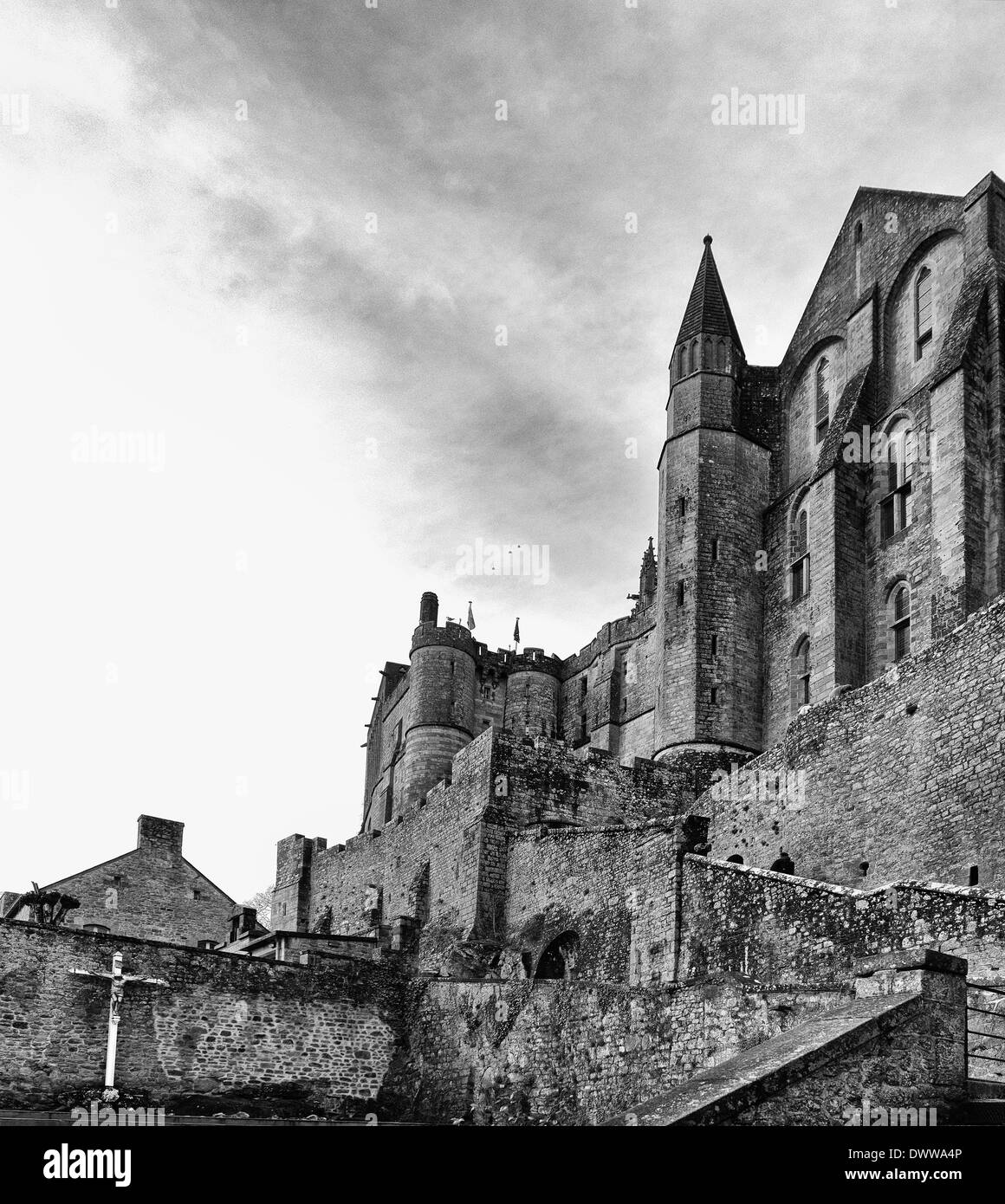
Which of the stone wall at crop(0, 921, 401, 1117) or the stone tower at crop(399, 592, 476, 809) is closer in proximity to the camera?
the stone wall at crop(0, 921, 401, 1117)

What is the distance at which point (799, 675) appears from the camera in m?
34.0

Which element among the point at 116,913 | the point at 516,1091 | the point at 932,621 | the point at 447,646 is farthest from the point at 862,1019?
the point at 447,646

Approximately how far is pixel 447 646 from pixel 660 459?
17338mm

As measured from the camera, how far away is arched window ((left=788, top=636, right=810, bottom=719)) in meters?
33.8

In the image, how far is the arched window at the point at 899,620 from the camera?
3142 centimetres

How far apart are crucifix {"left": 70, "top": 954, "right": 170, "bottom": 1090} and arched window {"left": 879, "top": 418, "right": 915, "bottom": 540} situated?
65.5ft

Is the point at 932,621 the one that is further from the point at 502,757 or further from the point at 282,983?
the point at 282,983

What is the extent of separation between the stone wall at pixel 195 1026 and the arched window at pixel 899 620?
1482 cm

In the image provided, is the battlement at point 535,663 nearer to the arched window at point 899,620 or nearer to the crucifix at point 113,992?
the arched window at point 899,620

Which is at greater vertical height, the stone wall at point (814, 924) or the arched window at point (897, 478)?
the arched window at point (897, 478)

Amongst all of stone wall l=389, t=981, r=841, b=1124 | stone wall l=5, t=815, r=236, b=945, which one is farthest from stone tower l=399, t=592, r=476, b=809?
stone wall l=389, t=981, r=841, b=1124

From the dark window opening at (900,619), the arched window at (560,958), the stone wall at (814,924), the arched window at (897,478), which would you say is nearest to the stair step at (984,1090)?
the stone wall at (814,924)

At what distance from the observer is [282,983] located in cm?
2205

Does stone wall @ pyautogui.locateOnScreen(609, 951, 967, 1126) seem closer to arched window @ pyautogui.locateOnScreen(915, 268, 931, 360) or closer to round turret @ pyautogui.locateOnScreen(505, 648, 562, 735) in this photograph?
arched window @ pyautogui.locateOnScreen(915, 268, 931, 360)
